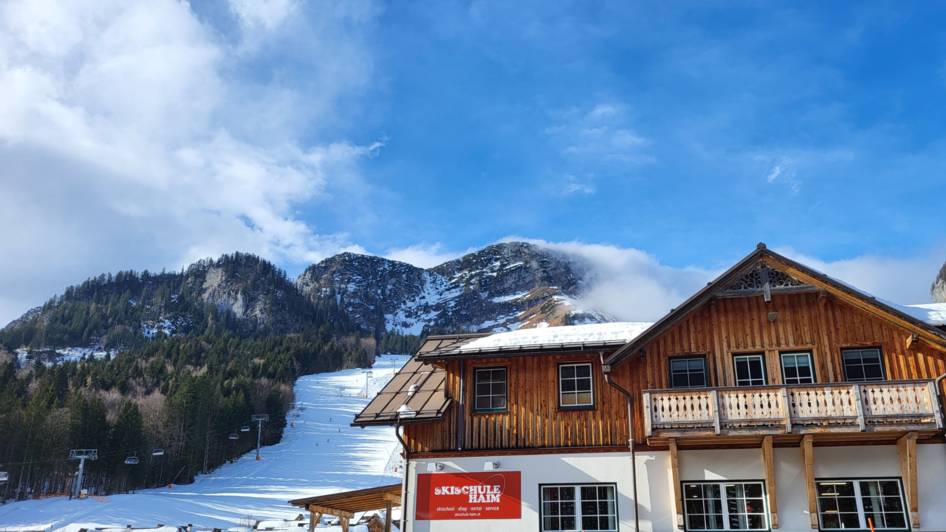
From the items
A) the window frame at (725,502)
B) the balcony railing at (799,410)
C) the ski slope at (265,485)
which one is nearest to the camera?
the balcony railing at (799,410)

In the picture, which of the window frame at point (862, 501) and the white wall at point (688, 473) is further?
the white wall at point (688, 473)

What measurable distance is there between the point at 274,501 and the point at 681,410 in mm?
47462

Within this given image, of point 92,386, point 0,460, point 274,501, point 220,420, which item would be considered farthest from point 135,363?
A: point 274,501

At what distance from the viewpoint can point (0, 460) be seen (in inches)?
2665

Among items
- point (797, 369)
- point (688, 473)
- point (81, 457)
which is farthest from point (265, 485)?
point (797, 369)

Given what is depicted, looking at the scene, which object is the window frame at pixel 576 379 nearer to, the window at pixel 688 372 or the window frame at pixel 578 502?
the window frame at pixel 578 502

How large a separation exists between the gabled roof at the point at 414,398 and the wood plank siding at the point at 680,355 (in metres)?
0.55

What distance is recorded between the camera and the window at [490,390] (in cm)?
2055

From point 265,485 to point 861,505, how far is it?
59025mm

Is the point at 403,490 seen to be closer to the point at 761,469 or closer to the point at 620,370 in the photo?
the point at 620,370

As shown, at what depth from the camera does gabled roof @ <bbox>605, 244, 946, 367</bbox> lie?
18.9 meters

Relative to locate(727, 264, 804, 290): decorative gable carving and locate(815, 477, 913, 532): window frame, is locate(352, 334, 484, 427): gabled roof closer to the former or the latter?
locate(727, 264, 804, 290): decorative gable carving

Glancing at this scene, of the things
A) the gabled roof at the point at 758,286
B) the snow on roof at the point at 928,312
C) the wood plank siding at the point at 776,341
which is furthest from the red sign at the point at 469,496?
the snow on roof at the point at 928,312

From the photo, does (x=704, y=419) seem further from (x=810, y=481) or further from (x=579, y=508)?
(x=579, y=508)
